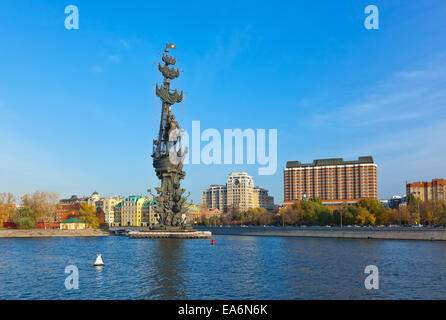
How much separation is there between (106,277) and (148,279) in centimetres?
422

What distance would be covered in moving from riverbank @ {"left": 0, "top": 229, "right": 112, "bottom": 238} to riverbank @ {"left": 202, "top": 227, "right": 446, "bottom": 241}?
49.2 m

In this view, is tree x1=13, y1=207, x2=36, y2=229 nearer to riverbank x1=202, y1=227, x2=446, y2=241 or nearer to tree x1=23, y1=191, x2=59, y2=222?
tree x1=23, y1=191, x2=59, y2=222

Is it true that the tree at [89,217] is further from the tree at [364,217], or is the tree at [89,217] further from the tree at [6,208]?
the tree at [364,217]

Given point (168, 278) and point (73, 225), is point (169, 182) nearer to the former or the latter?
point (73, 225)

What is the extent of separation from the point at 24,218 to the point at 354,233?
313 ft

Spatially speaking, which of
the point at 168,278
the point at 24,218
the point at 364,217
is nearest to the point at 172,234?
the point at 24,218

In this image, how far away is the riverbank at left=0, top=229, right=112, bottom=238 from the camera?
11000 centimetres

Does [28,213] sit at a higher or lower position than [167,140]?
lower

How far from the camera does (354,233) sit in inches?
4301

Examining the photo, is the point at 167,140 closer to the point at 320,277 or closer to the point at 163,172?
the point at 163,172

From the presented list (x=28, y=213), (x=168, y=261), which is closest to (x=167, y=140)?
(x=28, y=213)

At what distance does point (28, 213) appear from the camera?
120250 mm

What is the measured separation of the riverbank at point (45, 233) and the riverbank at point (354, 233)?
1937 inches
